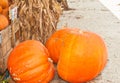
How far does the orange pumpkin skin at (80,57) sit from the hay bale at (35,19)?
917mm

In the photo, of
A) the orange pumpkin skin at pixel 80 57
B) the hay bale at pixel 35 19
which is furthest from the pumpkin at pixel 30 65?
the hay bale at pixel 35 19

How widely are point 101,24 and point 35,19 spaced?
1.24m

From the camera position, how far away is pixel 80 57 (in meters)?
1.52

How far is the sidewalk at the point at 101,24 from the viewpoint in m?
1.97

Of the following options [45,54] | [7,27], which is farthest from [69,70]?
[7,27]

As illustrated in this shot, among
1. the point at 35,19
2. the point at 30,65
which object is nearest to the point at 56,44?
the point at 30,65

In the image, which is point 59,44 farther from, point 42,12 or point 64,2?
point 64,2

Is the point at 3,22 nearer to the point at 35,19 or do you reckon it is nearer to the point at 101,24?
the point at 35,19

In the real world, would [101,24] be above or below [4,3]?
below

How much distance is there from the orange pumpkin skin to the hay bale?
0.92 meters

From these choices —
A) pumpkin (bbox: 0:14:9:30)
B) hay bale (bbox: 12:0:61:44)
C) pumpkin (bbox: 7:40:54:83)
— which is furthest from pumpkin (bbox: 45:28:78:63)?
hay bale (bbox: 12:0:61:44)

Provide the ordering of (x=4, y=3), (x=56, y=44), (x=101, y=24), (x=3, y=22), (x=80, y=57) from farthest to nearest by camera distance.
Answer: (x=101, y=24)
(x=4, y=3)
(x=3, y=22)
(x=56, y=44)
(x=80, y=57)

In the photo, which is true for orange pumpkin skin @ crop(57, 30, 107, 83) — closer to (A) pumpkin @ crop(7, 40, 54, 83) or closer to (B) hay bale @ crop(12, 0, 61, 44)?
(A) pumpkin @ crop(7, 40, 54, 83)

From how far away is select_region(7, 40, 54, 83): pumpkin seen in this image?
156 centimetres
